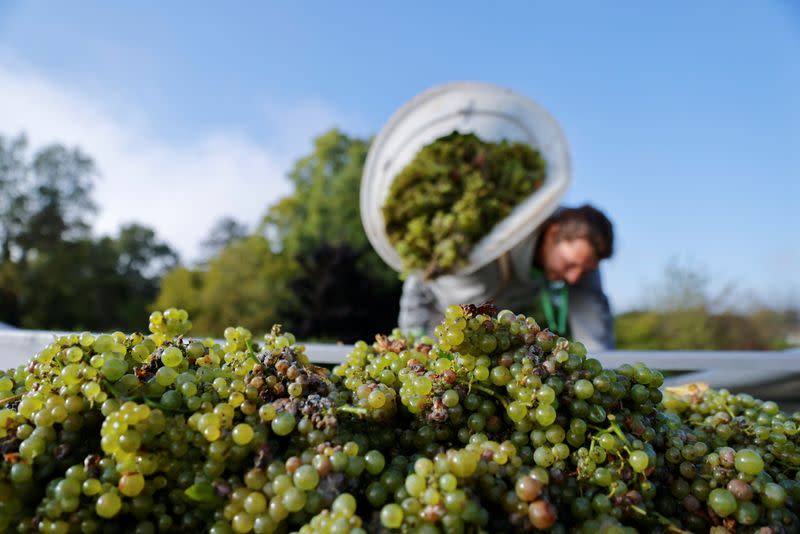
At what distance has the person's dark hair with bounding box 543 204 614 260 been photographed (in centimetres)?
343

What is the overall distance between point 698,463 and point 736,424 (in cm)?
23

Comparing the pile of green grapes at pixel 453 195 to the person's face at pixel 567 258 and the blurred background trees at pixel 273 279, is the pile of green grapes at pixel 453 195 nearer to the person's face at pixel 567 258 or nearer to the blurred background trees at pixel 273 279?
the person's face at pixel 567 258

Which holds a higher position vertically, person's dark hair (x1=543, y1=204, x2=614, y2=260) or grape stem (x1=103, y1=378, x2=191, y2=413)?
person's dark hair (x1=543, y1=204, x2=614, y2=260)

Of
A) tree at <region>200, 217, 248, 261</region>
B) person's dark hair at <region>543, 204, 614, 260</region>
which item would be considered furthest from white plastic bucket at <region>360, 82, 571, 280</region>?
tree at <region>200, 217, 248, 261</region>

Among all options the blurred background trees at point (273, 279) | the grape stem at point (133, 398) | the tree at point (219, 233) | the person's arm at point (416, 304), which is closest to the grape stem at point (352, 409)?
the grape stem at point (133, 398)

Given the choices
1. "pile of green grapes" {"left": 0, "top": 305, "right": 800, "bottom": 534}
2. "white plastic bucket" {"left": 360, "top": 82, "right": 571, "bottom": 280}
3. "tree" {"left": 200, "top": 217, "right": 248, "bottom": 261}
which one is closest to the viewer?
"pile of green grapes" {"left": 0, "top": 305, "right": 800, "bottom": 534}

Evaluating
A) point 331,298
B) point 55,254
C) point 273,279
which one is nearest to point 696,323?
point 331,298

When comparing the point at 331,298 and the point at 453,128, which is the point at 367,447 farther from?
the point at 331,298

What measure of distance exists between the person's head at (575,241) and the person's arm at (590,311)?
1.62 feet

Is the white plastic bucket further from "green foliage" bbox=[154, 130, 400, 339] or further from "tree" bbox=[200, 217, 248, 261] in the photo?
"tree" bbox=[200, 217, 248, 261]

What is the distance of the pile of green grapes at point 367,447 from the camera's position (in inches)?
23.1

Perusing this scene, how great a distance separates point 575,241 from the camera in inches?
136

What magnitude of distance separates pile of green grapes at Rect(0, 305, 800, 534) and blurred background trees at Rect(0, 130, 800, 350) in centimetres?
821

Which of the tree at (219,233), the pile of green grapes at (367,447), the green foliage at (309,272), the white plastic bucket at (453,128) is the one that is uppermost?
the tree at (219,233)
